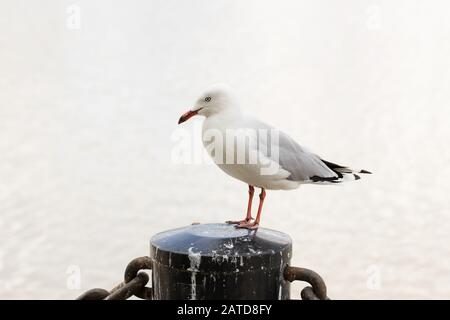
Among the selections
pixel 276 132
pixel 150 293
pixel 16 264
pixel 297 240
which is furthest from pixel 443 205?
pixel 150 293

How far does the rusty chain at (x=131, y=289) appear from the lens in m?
1.48

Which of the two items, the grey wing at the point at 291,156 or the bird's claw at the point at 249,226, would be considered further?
the grey wing at the point at 291,156

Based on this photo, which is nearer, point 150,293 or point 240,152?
point 150,293

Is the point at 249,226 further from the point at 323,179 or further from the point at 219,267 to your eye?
the point at 323,179

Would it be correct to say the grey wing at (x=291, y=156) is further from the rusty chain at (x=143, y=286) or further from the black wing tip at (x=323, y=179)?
the rusty chain at (x=143, y=286)

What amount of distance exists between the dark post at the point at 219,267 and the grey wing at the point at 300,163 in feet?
1.65

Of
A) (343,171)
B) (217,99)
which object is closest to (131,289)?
(217,99)

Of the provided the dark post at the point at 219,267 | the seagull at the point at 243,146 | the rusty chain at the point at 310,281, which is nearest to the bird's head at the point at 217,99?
the seagull at the point at 243,146

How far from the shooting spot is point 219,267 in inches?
53.4

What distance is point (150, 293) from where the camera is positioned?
1.56 m

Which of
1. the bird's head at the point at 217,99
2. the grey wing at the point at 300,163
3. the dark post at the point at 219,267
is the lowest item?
the dark post at the point at 219,267
